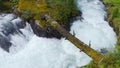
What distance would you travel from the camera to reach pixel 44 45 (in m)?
17.8

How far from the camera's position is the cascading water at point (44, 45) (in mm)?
16406

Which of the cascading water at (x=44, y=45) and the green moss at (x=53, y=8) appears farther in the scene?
the green moss at (x=53, y=8)

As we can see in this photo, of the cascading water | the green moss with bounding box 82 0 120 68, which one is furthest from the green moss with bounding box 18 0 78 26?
the green moss with bounding box 82 0 120 68

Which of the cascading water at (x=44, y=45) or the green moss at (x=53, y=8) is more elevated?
the green moss at (x=53, y=8)

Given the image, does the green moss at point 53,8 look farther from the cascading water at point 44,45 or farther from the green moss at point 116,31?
the green moss at point 116,31

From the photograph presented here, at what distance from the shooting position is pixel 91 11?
22.3 m

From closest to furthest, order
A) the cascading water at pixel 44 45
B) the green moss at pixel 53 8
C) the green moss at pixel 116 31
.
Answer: the green moss at pixel 116 31 → the cascading water at pixel 44 45 → the green moss at pixel 53 8

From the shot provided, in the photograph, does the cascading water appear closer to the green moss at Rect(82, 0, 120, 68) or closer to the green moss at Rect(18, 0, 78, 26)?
the green moss at Rect(82, 0, 120, 68)

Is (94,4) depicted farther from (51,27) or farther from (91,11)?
(51,27)

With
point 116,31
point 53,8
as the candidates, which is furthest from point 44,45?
point 116,31

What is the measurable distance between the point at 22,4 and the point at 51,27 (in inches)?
124

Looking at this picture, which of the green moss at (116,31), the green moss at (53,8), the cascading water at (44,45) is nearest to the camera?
the green moss at (116,31)

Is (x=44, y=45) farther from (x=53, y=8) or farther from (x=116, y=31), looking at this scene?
(x=116, y=31)

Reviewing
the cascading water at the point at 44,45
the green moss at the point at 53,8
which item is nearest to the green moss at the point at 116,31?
the cascading water at the point at 44,45
